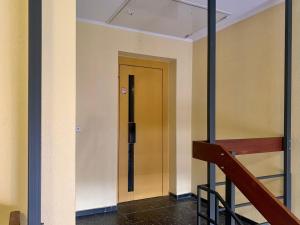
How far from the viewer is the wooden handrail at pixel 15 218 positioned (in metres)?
0.85

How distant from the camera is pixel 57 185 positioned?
1.02 meters

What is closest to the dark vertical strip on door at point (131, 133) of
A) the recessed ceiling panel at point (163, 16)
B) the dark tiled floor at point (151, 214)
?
the dark tiled floor at point (151, 214)

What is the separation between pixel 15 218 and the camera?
880mm

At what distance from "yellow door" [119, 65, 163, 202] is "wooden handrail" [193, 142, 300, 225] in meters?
2.00

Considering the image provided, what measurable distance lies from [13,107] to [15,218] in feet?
1.38

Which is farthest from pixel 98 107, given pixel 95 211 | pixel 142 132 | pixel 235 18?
pixel 235 18

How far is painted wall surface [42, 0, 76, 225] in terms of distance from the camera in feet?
3.31

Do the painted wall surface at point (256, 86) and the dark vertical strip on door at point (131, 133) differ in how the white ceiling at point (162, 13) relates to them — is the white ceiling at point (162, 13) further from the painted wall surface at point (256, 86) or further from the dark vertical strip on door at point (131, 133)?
the dark vertical strip on door at point (131, 133)

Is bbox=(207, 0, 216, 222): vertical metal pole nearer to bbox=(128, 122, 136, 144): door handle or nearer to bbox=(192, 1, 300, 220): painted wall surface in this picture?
bbox=(192, 1, 300, 220): painted wall surface

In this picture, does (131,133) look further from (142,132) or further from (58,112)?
(58,112)

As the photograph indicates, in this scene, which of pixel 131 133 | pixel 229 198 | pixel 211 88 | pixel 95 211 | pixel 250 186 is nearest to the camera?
pixel 250 186

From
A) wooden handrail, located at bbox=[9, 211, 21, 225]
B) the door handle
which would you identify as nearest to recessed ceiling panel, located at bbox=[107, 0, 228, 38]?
the door handle

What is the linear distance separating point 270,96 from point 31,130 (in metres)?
2.44
